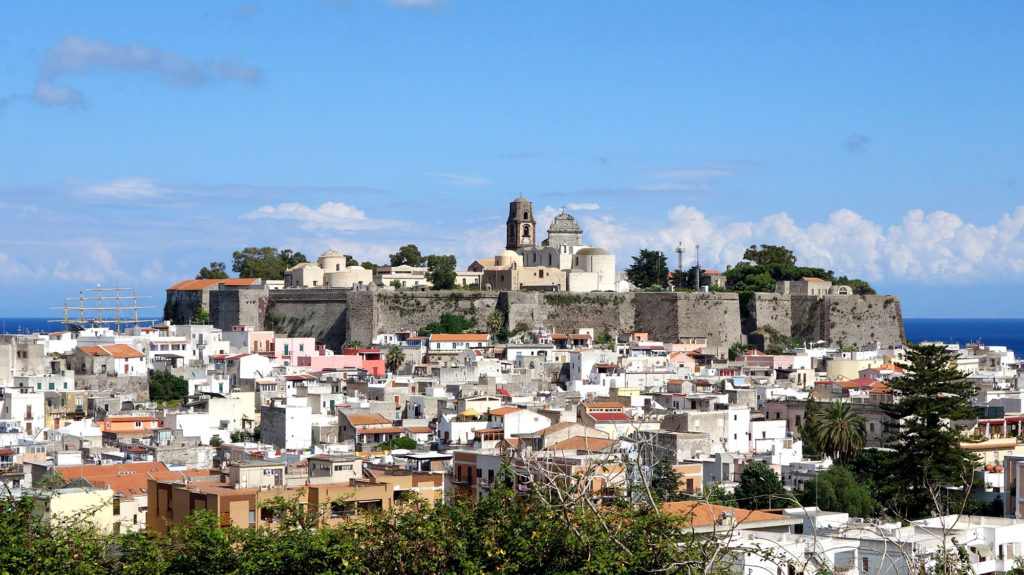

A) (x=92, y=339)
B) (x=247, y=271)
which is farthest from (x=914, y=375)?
(x=247, y=271)

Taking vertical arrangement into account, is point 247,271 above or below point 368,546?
above

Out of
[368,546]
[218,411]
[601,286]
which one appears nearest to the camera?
[368,546]

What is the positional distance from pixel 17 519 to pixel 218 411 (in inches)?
→ 744

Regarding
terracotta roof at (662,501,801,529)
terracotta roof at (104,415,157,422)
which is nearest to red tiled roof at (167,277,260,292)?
terracotta roof at (104,415,157,422)

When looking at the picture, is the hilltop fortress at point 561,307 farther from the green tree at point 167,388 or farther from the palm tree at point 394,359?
the green tree at point 167,388

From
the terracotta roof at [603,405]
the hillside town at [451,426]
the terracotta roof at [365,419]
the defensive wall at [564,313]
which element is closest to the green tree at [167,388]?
the hillside town at [451,426]

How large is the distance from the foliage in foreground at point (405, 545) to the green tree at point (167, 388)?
25.6 metres

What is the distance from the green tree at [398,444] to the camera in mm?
29781

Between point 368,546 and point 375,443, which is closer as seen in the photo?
point 368,546

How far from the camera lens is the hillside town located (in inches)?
706

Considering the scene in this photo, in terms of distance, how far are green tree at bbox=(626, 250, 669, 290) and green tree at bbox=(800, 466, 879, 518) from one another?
40365mm

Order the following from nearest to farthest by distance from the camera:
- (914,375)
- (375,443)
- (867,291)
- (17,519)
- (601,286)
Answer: (17,519) → (914,375) → (375,443) → (601,286) → (867,291)

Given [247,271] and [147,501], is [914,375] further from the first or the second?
[247,271]

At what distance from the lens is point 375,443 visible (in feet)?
101
